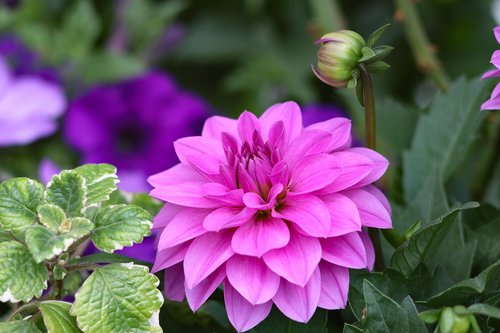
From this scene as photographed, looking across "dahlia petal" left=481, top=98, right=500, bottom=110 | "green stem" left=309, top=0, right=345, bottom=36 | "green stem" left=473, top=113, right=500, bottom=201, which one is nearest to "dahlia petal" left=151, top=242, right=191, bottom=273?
"dahlia petal" left=481, top=98, right=500, bottom=110

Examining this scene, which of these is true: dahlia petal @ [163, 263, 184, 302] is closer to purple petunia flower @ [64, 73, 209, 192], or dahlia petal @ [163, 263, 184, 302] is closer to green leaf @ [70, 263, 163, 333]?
green leaf @ [70, 263, 163, 333]

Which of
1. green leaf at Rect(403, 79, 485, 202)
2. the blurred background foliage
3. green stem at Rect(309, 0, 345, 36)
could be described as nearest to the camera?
green leaf at Rect(403, 79, 485, 202)

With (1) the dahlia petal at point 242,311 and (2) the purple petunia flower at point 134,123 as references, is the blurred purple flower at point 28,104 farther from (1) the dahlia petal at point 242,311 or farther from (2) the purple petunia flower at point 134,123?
(1) the dahlia petal at point 242,311

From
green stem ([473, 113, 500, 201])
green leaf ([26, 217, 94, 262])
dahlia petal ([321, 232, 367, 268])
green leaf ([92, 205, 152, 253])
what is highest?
green leaf ([26, 217, 94, 262])

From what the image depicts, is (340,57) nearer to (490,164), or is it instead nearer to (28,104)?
(490,164)

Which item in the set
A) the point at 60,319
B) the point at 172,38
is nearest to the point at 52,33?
the point at 172,38
